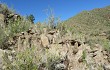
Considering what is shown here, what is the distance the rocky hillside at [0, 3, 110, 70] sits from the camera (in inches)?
306

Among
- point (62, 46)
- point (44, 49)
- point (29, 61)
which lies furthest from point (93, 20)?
point (29, 61)

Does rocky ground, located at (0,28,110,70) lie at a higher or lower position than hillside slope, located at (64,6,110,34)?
lower

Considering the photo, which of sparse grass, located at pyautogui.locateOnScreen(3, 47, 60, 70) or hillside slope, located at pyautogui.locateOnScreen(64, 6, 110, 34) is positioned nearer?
sparse grass, located at pyautogui.locateOnScreen(3, 47, 60, 70)

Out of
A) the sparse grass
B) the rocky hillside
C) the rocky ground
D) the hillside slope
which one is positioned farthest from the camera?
the hillside slope

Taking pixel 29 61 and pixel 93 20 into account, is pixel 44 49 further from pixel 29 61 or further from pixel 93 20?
pixel 93 20

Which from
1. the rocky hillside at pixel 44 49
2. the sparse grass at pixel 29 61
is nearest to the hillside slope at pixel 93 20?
the rocky hillside at pixel 44 49

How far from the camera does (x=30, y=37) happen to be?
954 centimetres

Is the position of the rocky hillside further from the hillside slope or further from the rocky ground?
the hillside slope

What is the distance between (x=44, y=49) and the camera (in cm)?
905

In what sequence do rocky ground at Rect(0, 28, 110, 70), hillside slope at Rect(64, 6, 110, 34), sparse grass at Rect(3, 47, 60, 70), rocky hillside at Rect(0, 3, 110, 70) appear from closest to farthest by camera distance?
sparse grass at Rect(3, 47, 60, 70)
rocky hillside at Rect(0, 3, 110, 70)
rocky ground at Rect(0, 28, 110, 70)
hillside slope at Rect(64, 6, 110, 34)

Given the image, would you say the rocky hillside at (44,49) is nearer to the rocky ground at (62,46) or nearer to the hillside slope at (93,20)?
the rocky ground at (62,46)

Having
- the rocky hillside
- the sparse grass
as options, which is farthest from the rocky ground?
the sparse grass

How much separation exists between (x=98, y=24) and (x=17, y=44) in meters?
27.3

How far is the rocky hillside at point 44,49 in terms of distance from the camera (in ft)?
25.5
